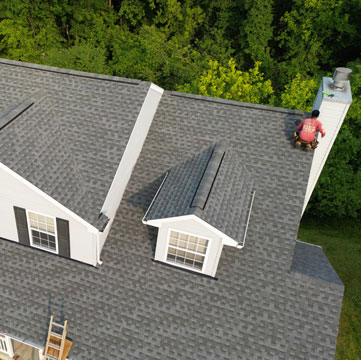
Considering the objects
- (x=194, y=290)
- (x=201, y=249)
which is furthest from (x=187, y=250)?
(x=194, y=290)

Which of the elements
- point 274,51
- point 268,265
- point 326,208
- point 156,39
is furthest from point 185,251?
point 274,51

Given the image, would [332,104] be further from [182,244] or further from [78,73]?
[78,73]

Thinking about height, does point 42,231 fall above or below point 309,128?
below

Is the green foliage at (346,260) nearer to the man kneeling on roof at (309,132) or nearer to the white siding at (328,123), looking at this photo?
the white siding at (328,123)

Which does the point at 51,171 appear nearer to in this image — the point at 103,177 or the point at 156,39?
the point at 103,177

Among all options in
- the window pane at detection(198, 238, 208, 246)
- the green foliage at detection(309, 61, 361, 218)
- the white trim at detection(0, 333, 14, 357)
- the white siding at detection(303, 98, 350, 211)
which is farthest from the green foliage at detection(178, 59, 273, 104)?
the white trim at detection(0, 333, 14, 357)

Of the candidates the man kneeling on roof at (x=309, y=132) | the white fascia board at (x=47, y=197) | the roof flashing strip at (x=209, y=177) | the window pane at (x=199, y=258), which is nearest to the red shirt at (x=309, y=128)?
the man kneeling on roof at (x=309, y=132)
